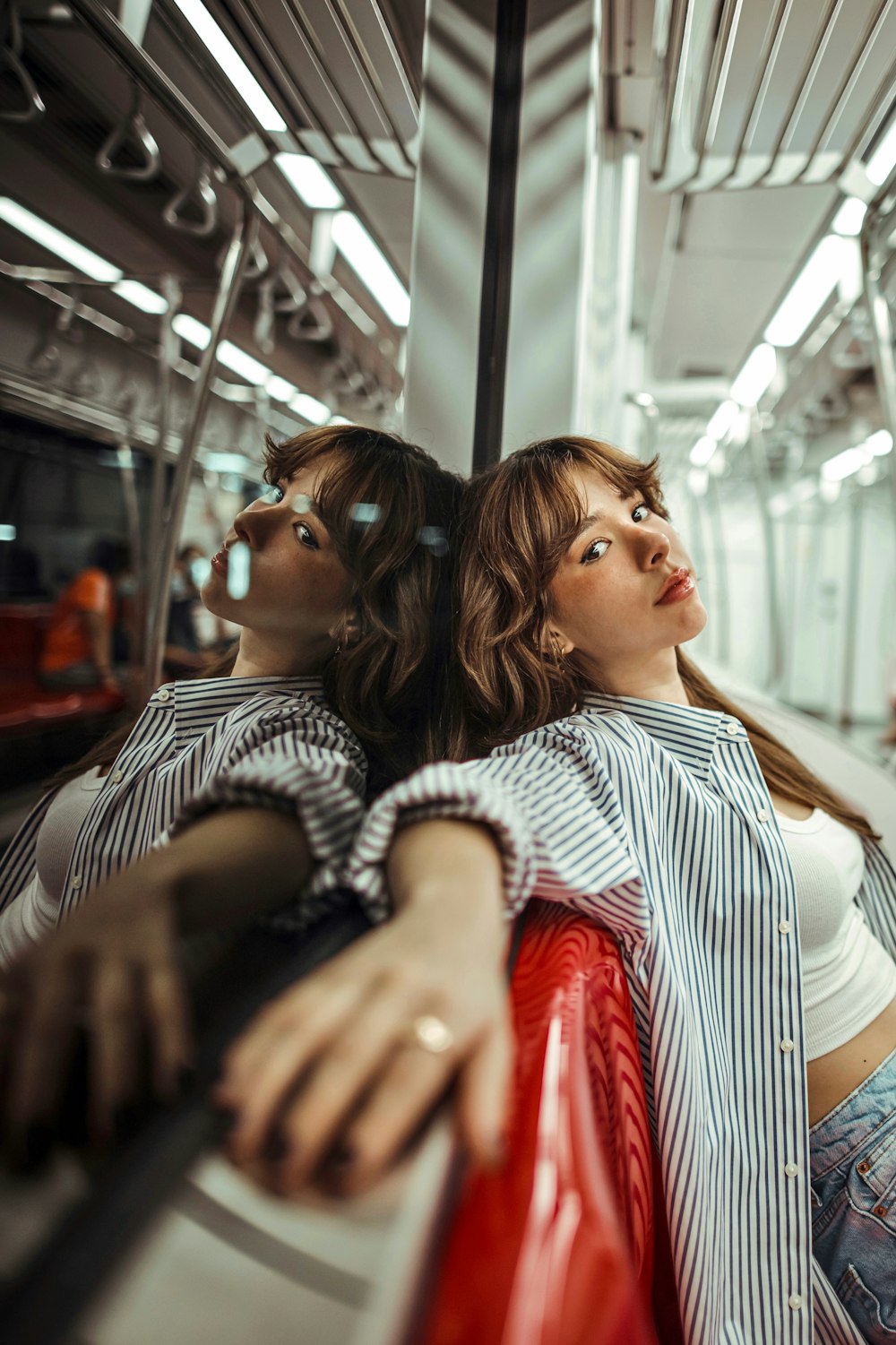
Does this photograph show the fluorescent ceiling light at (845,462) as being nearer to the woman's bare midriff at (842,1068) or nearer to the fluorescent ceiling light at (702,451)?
the fluorescent ceiling light at (702,451)

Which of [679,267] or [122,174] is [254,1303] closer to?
[122,174]

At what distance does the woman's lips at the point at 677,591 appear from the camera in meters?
0.78

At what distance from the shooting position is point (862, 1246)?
77cm

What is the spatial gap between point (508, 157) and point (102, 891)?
99cm

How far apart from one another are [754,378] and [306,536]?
1.12 meters

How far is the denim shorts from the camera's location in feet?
2.50

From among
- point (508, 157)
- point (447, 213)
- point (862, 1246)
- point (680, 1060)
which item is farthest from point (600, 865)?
point (508, 157)

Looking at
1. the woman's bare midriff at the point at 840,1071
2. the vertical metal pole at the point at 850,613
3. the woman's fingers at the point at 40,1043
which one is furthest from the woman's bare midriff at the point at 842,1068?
the vertical metal pole at the point at 850,613

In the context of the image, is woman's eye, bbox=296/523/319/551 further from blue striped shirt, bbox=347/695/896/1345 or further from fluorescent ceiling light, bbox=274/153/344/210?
fluorescent ceiling light, bbox=274/153/344/210

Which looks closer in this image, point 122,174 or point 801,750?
point 122,174

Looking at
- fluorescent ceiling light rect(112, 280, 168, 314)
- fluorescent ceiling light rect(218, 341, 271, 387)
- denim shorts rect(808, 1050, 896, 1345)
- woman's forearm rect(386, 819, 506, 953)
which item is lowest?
denim shorts rect(808, 1050, 896, 1345)

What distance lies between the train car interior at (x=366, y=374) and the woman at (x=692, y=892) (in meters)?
0.05

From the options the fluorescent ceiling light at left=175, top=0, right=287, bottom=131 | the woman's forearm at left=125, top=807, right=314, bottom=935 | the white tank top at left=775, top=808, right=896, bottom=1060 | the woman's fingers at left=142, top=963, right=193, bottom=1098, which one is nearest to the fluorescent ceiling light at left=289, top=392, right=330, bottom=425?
the fluorescent ceiling light at left=175, top=0, right=287, bottom=131

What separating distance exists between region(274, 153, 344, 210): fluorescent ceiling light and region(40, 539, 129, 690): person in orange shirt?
38 centimetres
